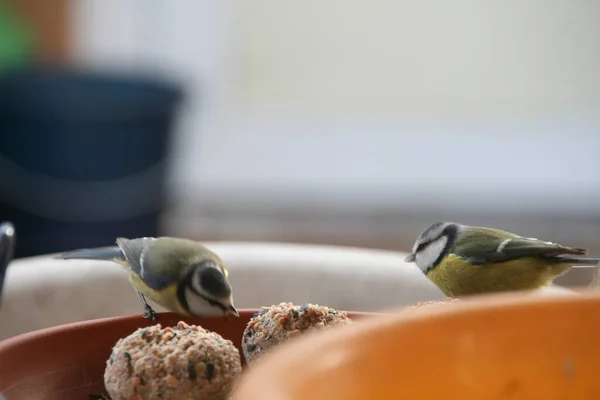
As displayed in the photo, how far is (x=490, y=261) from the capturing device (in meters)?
0.87

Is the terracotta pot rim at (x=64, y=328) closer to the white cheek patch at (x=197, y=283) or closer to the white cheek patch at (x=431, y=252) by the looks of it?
the white cheek patch at (x=197, y=283)

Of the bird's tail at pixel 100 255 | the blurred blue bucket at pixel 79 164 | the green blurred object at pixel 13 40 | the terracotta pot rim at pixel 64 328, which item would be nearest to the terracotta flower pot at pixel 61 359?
the terracotta pot rim at pixel 64 328

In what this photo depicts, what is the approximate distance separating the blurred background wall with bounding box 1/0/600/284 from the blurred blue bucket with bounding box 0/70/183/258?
0.79ft

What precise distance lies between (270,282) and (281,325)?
46 cm

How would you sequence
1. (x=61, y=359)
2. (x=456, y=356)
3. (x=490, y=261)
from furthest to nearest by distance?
(x=490, y=261) → (x=61, y=359) → (x=456, y=356)

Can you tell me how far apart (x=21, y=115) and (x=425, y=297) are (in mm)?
1584

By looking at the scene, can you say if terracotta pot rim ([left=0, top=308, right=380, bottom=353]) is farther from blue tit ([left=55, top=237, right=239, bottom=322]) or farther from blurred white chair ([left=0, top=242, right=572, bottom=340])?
blurred white chair ([left=0, top=242, right=572, bottom=340])

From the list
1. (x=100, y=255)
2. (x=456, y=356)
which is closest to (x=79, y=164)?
(x=100, y=255)

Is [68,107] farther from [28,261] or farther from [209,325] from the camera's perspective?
[209,325]

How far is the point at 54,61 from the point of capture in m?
2.74

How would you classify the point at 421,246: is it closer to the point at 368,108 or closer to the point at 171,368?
the point at 171,368

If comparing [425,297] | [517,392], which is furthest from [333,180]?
[517,392]

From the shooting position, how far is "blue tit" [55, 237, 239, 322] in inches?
29.1

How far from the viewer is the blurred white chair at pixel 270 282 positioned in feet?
3.46
